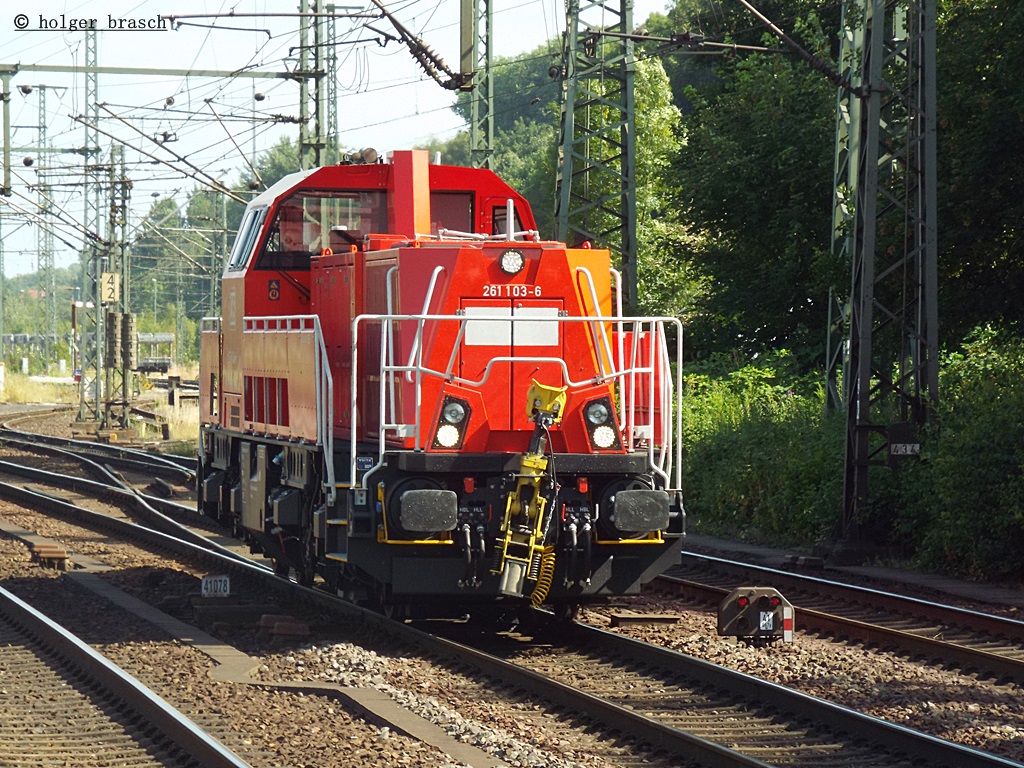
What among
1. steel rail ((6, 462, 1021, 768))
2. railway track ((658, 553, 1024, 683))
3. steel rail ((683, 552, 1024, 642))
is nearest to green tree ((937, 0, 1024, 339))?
steel rail ((683, 552, 1024, 642))

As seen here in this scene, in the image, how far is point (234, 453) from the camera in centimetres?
1375

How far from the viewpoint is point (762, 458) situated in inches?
743

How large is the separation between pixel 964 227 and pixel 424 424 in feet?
38.7

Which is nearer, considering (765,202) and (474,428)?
(474,428)

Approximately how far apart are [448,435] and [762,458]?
9.68 m

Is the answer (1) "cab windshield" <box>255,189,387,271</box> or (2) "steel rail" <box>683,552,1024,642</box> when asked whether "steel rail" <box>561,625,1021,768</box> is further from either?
(1) "cab windshield" <box>255,189,387,271</box>

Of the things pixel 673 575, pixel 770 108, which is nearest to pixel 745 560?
pixel 673 575

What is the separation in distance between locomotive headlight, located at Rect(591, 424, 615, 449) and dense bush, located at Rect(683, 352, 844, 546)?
7.03 m

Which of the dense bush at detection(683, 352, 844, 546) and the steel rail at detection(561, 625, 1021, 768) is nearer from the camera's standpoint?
the steel rail at detection(561, 625, 1021, 768)

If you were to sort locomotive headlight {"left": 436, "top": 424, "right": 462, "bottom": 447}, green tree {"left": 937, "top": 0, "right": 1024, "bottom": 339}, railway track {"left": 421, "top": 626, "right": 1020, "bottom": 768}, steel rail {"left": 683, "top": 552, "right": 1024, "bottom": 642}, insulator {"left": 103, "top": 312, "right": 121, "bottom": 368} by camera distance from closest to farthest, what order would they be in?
railway track {"left": 421, "top": 626, "right": 1020, "bottom": 768}
locomotive headlight {"left": 436, "top": 424, "right": 462, "bottom": 447}
steel rail {"left": 683, "top": 552, "right": 1024, "bottom": 642}
green tree {"left": 937, "top": 0, "right": 1024, "bottom": 339}
insulator {"left": 103, "top": 312, "right": 121, "bottom": 368}

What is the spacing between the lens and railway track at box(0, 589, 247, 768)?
7.36 meters

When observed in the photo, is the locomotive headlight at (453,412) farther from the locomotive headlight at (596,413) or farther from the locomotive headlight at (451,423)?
the locomotive headlight at (596,413)

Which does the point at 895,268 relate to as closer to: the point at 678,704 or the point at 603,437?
the point at 603,437

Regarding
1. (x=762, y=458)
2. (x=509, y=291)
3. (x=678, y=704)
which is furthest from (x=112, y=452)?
(x=678, y=704)
